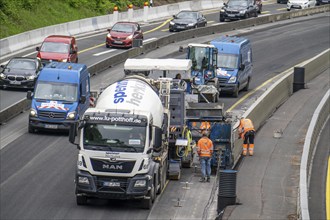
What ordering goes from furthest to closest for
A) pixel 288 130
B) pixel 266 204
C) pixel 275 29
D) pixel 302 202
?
pixel 275 29
pixel 288 130
pixel 266 204
pixel 302 202

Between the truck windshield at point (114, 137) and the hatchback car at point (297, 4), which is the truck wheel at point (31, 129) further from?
the hatchback car at point (297, 4)

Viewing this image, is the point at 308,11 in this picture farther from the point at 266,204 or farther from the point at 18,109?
the point at 266,204

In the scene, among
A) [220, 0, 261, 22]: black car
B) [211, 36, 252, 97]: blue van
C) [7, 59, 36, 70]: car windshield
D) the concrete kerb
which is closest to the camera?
[7, 59, 36, 70]: car windshield

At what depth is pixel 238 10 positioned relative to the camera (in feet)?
241

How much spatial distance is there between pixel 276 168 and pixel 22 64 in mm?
16567

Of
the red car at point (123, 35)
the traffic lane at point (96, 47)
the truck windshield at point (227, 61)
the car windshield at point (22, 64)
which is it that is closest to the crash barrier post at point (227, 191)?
the traffic lane at point (96, 47)

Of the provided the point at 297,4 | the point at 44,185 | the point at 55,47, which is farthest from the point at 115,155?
the point at 297,4

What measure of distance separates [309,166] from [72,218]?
11651mm

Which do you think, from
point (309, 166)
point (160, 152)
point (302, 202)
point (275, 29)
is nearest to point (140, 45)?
point (275, 29)

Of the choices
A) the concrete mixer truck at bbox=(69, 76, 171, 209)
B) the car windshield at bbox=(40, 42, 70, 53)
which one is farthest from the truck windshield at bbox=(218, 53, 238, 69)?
the concrete mixer truck at bbox=(69, 76, 171, 209)

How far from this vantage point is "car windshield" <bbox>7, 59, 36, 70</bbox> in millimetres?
44562

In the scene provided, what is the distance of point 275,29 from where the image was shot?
72.5 meters

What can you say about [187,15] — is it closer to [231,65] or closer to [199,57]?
[231,65]

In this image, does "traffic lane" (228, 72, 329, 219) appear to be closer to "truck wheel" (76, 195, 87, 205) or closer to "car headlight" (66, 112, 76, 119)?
"truck wheel" (76, 195, 87, 205)
